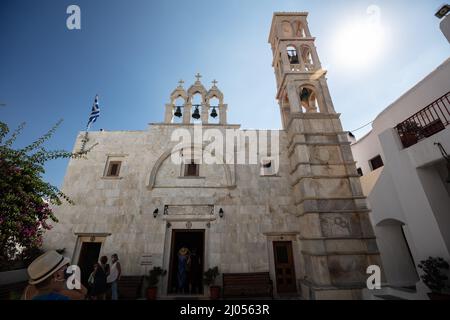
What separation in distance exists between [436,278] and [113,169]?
13409 millimetres

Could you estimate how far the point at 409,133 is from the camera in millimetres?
7586

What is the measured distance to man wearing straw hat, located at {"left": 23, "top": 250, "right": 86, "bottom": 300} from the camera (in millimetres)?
2277

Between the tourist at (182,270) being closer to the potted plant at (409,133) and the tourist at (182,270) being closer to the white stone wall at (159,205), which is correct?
the white stone wall at (159,205)

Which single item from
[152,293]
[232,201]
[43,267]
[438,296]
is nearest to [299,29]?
[232,201]

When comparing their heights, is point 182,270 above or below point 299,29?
below

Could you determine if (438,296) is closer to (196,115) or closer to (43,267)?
(43,267)

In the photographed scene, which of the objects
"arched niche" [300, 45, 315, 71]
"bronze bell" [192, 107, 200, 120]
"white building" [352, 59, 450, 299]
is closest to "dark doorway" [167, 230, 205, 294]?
"bronze bell" [192, 107, 200, 120]

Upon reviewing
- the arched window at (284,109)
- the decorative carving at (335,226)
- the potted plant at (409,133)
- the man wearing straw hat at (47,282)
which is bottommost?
the man wearing straw hat at (47,282)

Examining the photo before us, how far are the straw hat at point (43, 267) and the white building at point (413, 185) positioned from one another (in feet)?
32.5

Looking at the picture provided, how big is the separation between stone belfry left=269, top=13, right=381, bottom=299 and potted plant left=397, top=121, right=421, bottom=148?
76.8 inches

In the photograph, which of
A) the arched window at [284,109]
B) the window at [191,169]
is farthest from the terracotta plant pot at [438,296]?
the window at [191,169]

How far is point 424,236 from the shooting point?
6500 mm

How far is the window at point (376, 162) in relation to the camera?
1182 cm
